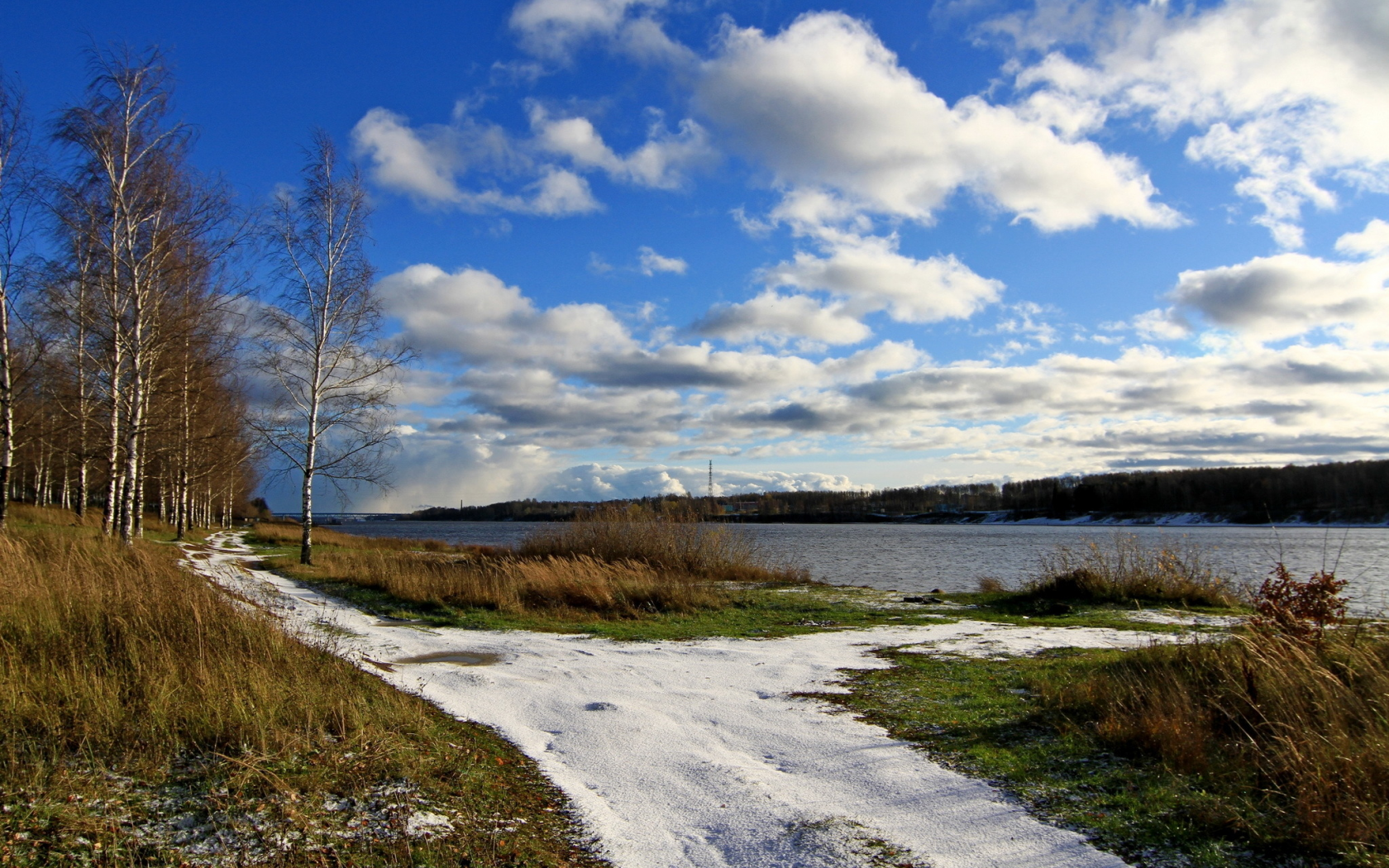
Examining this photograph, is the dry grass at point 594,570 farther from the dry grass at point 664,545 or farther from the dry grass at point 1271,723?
the dry grass at point 1271,723

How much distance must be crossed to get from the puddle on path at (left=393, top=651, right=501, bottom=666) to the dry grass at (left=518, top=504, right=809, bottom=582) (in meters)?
10.8

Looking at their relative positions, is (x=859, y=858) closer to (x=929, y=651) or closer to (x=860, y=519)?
(x=929, y=651)

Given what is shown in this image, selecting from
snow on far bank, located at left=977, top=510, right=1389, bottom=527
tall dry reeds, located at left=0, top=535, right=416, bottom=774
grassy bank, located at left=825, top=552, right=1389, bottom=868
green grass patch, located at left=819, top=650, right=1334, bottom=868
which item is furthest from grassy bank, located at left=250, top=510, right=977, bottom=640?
snow on far bank, located at left=977, top=510, right=1389, bottom=527

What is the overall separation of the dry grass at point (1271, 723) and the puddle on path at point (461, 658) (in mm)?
6108

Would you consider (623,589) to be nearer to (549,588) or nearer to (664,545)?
(549,588)

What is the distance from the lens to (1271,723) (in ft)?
17.2

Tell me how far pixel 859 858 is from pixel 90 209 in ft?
68.0

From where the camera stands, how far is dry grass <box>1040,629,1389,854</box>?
167 inches

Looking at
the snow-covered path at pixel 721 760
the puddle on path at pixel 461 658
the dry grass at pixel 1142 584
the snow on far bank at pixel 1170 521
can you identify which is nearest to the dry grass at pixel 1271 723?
the snow-covered path at pixel 721 760

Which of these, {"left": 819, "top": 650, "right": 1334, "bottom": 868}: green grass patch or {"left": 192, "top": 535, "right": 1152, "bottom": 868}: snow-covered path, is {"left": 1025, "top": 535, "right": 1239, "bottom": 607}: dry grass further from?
{"left": 819, "top": 650, "right": 1334, "bottom": 868}: green grass patch

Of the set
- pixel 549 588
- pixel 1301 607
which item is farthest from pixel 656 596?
pixel 1301 607

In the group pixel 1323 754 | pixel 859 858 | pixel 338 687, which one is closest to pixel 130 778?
pixel 338 687

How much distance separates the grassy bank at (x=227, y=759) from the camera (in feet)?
11.8

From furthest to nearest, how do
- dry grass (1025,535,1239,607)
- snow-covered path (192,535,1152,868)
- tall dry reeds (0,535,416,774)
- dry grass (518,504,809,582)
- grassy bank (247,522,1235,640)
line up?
dry grass (518,504,809,582) < dry grass (1025,535,1239,607) < grassy bank (247,522,1235,640) < tall dry reeds (0,535,416,774) < snow-covered path (192,535,1152,868)
